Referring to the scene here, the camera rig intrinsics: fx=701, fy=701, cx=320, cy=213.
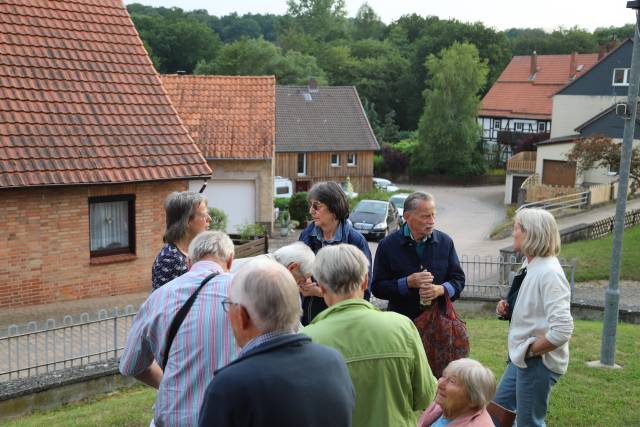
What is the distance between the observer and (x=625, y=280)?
54.9ft

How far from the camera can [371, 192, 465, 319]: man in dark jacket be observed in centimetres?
540

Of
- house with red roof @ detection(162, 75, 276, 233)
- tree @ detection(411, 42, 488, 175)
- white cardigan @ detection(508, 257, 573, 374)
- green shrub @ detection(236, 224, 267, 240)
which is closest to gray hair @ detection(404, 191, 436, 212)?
white cardigan @ detection(508, 257, 573, 374)

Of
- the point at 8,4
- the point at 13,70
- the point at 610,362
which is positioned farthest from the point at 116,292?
the point at 610,362

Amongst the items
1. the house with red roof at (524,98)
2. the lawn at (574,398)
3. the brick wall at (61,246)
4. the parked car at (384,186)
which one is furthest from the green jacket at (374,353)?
the house with red roof at (524,98)

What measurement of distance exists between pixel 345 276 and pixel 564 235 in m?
19.2

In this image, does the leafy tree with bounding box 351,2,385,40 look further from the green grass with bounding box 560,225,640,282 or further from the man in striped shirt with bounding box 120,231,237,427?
the man in striped shirt with bounding box 120,231,237,427

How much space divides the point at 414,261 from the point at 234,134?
73.6 feet

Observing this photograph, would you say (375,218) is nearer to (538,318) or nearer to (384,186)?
(384,186)

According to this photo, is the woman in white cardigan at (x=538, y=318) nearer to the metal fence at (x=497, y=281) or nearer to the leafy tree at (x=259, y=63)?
the metal fence at (x=497, y=281)

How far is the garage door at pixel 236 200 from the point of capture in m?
27.9

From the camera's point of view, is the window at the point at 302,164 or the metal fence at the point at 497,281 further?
the window at the point at 302,164

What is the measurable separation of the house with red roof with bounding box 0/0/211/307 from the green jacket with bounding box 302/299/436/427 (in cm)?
993

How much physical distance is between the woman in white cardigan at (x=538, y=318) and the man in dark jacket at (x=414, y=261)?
63 centimetres

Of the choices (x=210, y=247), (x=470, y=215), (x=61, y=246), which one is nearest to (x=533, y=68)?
(x=470, y=215)
